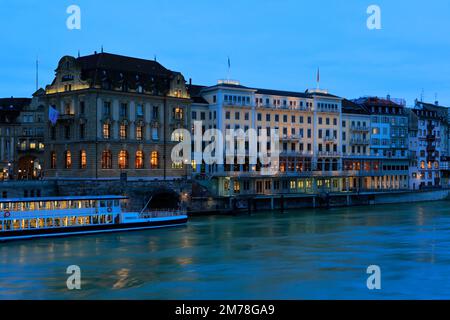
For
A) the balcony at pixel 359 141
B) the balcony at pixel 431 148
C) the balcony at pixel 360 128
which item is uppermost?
the balcony at pixel 360 128

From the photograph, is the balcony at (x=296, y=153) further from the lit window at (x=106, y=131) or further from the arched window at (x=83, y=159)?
the arched window at (x=83, y=159)

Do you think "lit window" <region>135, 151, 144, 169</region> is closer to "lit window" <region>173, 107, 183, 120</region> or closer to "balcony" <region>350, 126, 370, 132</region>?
"lit window" <region>173, 107, 183, 120</region>

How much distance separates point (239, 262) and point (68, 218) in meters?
23.8

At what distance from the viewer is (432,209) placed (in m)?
96.1

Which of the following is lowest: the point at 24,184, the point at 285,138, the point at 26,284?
the point at 26,284

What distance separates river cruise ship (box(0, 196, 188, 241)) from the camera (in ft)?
195

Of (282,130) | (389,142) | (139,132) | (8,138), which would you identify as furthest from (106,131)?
(389,142)

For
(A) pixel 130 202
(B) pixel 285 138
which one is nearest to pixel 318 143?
(B) pixel 285 138

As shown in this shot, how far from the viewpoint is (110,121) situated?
3376 inches

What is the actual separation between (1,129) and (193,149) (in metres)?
34.8

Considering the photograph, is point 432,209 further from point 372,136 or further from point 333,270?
point 333,270

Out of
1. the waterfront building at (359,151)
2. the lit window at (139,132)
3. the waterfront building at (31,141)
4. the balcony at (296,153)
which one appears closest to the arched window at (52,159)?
the lit window at (139,132)

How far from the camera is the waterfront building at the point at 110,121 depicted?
84.8 m

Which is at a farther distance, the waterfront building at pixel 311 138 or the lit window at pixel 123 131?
the waterfront building at pixel 311 138
